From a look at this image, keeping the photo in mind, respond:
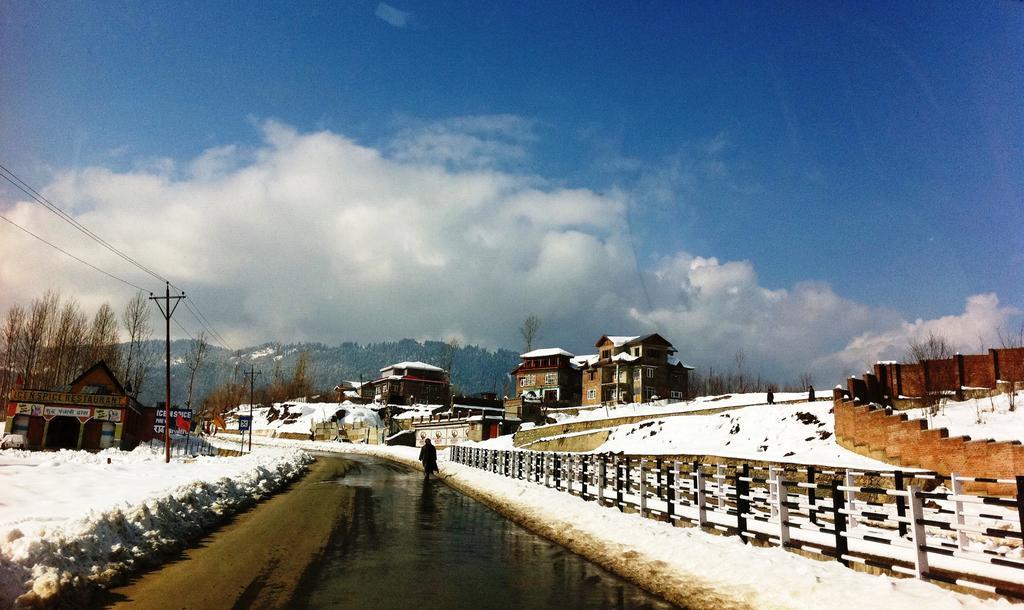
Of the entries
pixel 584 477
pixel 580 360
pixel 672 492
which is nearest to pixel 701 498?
pixel 672 492

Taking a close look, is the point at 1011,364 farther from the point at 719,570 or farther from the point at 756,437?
the point at 719,570

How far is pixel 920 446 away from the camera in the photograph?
67.3 feet

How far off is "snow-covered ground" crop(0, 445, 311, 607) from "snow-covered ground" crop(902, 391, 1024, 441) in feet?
73.3

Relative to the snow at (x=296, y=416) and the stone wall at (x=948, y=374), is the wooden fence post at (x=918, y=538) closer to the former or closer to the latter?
the stone wall at (x=948, y=374)

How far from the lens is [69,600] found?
6.87 m

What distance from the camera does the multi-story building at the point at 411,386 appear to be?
142 m

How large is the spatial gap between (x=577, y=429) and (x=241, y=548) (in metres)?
43.1

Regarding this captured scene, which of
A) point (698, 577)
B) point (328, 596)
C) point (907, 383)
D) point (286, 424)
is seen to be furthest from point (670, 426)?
point (286, 424)

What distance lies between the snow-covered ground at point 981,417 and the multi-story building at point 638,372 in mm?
49968

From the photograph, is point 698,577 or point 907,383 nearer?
point 698,577

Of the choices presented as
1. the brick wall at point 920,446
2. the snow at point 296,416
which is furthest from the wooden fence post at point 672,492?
the snow at point 296,416

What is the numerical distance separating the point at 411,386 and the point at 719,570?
457 ft

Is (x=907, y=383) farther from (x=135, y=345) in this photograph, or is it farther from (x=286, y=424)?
(x=286, y=424)

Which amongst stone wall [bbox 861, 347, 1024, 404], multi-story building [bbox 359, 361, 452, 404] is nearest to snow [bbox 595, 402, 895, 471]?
stone wall [bbox 861, 347, 1024, 404]
